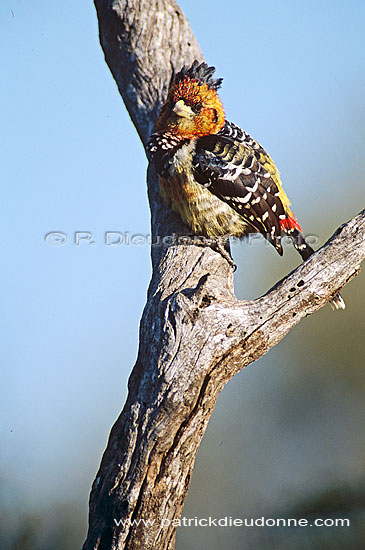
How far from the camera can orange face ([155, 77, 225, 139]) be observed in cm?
347

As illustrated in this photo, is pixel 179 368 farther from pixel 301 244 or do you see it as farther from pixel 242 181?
pixel 301 244

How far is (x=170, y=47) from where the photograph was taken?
4219 mm

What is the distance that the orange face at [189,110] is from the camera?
136 inches

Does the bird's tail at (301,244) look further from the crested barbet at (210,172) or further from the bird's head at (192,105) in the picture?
the bird's head at (192,105)

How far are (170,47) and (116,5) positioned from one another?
0.52 meters

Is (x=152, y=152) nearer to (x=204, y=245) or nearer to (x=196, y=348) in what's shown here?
(x=204, y=245)

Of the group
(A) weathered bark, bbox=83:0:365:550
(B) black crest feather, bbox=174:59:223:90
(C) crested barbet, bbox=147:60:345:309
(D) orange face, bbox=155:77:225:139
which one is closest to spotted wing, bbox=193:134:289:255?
(C) crested barbet, bbox=147:60:345:309

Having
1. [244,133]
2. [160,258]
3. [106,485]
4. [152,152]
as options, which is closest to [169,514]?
[106,485]

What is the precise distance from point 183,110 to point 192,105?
0.09 metres

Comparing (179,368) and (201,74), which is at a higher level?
(201,74)

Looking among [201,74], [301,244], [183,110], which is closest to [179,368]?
[301,244]

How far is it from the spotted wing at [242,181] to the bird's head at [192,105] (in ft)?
0.36

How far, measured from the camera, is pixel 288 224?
3613 millimetres

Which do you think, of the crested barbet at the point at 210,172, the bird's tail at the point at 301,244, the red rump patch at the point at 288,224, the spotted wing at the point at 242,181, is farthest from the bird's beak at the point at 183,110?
the bird's tail at the point at 301,244
